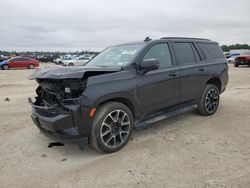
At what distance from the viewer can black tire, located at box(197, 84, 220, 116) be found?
5.77 m

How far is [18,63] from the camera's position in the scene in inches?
1136

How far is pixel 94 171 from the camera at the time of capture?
3516mm

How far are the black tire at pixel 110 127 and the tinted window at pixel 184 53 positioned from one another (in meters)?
1.80

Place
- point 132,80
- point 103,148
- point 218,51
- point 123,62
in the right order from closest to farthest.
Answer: point 103,148 < point 132,80 < point 123,62 < point 218,51

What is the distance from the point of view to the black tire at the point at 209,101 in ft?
18.9

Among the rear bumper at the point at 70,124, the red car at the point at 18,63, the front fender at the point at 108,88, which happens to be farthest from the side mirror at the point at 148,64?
the red car at the point at 18,63

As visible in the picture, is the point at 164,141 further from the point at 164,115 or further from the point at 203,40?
the point at 203,40

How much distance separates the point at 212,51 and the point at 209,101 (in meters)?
1.27

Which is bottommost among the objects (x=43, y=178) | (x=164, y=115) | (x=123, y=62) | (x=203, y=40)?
(x=43, y=178)

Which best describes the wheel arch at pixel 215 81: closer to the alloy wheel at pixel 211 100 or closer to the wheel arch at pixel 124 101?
the alloy wheel at pixel 211 100

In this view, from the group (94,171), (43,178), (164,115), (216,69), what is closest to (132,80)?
(164,115)

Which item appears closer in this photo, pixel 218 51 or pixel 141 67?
pixel 141 67

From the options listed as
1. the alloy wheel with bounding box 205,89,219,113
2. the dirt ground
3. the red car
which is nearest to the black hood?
the dirt ground

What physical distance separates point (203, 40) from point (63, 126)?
4.12 meters
